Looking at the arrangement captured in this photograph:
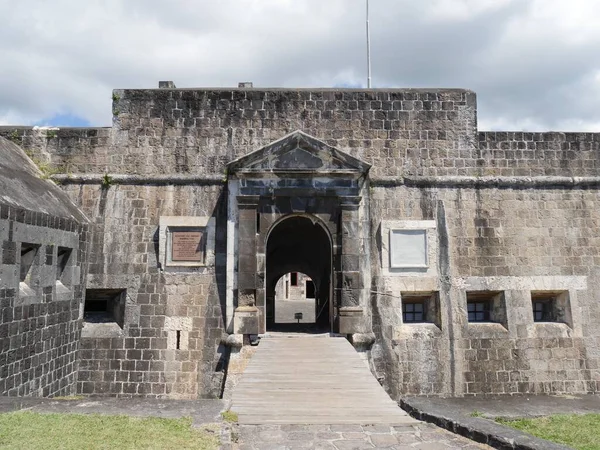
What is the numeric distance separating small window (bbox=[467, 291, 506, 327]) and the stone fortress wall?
11 cm

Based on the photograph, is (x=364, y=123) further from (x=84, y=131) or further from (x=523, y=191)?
(x=84, y=131)

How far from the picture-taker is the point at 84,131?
1121 cm

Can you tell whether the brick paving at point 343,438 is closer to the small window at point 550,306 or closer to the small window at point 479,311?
the small window at point 479,311

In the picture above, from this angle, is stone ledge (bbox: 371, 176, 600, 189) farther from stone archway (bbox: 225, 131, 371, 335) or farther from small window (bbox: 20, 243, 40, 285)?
small window (bbox: 20, 243, 40, 285)

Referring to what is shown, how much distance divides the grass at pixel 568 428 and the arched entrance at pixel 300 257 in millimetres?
5698

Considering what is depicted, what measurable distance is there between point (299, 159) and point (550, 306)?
647cm

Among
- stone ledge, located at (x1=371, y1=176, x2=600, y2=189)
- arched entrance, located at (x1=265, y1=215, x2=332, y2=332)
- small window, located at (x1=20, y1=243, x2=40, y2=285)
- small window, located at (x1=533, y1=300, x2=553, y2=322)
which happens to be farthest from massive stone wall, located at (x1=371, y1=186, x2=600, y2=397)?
small window, located at (x1=20, y1=243, x2=40, y2=285)

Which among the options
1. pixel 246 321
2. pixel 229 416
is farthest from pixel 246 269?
pixel 229 416

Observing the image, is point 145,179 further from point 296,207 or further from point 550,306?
point 550,306

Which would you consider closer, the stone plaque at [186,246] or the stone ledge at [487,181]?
the stone plaque at [186,246]

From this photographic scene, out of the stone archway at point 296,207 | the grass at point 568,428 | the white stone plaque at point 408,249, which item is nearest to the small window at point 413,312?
the white stone plaque at point 408,249

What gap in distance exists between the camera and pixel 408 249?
35.8ft

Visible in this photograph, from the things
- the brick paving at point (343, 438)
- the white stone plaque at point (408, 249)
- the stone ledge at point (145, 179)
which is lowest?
the brick paving at point (343, 438)

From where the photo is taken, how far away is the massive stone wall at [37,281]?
766 cm
